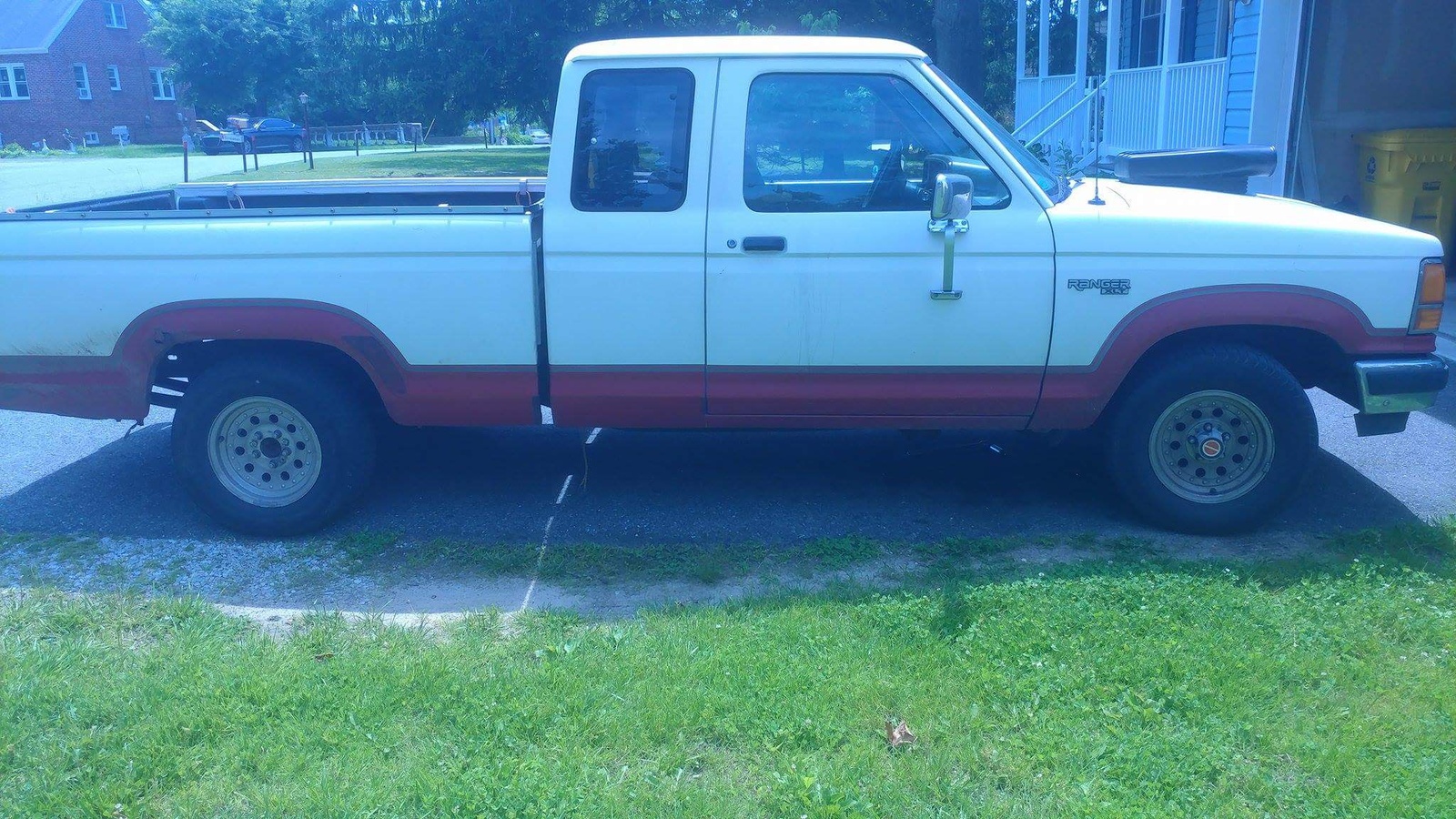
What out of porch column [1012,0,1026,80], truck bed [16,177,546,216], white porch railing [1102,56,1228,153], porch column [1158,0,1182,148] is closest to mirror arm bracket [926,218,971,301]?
truck bed [16,177,546,216]

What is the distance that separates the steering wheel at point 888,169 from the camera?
508 cm

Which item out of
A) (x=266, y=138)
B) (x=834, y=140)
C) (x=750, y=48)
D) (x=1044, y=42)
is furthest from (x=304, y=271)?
(x=266, y=138)

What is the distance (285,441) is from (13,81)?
54689 mm

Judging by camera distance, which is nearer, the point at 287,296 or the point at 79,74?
the point at 287,296

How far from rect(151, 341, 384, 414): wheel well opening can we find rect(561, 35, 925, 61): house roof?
5.65 ft

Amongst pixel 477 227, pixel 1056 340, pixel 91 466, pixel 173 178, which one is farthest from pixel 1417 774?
pixel 173 178

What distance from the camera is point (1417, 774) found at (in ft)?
11.2

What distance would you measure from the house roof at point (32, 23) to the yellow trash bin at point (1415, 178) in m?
53.7

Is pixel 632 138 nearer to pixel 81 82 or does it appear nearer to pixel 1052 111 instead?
pixel 1052 111

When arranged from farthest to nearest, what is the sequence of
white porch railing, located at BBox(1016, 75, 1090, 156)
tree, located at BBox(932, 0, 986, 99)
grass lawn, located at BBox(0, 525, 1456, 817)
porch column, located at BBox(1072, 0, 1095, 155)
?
tree, located at BBox(932, 0, 986, 99), white porch railing, located at BBox(1016, 75, 1090, 156), porch column, located at BBox(1072, 0, 1095, 155), grass lawn, located at BBox(0, 525, 1456, 817)

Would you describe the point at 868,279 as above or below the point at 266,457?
above

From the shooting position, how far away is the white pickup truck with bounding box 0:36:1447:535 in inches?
196

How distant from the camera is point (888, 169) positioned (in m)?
5.11

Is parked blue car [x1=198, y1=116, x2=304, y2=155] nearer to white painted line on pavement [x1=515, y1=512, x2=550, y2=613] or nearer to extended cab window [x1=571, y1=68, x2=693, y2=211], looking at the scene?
white painted line on pavement [x1=515, y1=512, x2=550, y2=613]
